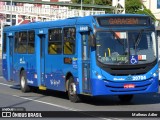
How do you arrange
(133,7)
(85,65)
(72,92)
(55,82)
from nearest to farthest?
(85,65) < (72,92) < (55,82) < (133,7)

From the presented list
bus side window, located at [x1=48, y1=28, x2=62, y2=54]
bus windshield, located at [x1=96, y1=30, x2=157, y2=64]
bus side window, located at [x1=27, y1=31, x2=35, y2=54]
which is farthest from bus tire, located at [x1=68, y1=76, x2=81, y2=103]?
bus side window, located at [x1=27, y1=31, x2=35, y2=54]

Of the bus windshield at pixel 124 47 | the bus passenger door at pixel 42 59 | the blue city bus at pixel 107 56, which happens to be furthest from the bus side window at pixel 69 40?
the bus passenger door at pixel 42 59

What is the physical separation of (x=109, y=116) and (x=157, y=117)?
51.9 inches

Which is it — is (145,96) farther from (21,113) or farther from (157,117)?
(21,113)

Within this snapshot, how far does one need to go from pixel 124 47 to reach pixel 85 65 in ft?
4.47

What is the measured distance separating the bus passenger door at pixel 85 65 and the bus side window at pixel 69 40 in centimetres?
67

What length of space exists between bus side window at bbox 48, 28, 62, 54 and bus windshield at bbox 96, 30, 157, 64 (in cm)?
269

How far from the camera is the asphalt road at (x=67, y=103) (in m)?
15.4

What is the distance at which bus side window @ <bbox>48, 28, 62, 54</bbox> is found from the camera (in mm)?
18114

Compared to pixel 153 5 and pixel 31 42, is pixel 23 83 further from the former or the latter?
pixel 153 5

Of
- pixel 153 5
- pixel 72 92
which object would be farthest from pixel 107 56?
pixel 153 5

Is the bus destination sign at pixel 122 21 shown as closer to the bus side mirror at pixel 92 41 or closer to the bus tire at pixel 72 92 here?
the bus side mirror at pixel 92 41

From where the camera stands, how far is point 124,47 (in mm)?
15758

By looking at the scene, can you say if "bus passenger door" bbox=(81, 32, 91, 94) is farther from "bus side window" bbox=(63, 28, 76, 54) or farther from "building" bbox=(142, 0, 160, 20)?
"building" bbox=(142, 0, 160, 20)
